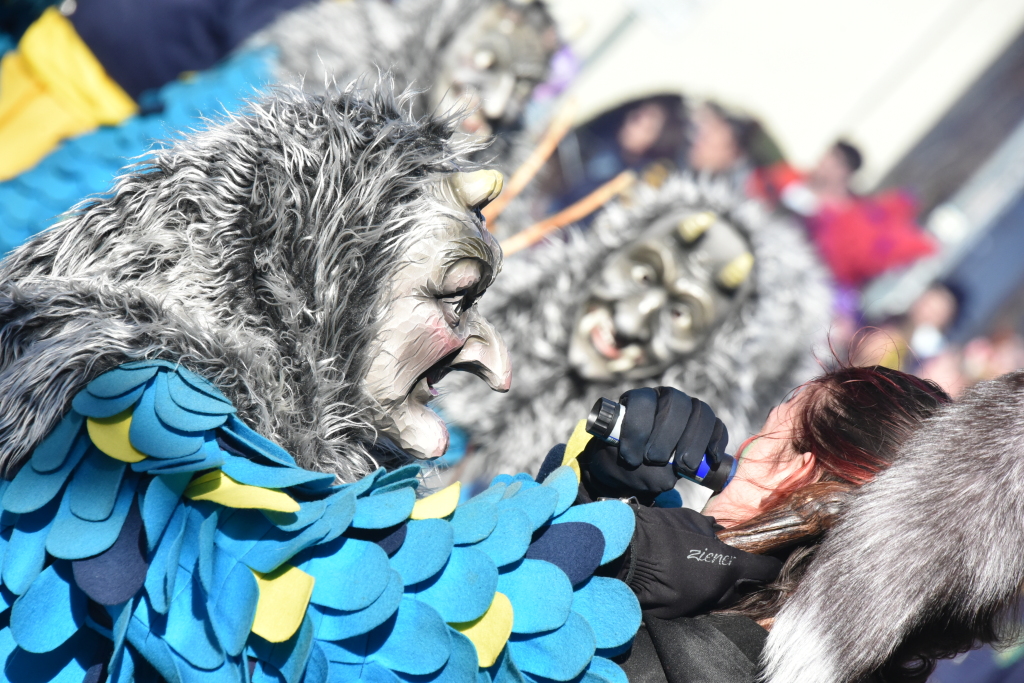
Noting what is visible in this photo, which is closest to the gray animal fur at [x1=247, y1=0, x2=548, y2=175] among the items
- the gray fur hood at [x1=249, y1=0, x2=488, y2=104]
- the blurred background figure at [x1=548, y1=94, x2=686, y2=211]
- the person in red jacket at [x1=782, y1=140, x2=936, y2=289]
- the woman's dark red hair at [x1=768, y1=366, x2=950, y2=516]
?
the gray fur hood at [x1=249, y1=0, x2=488, y2=104]

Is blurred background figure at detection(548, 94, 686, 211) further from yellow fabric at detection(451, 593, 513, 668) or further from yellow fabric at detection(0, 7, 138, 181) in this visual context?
yellow fabric at detection(451, 593, 513, 668)

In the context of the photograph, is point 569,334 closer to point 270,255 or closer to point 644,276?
point 644,276

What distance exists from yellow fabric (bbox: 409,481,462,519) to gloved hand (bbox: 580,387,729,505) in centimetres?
20

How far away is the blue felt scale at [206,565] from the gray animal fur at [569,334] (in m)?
0.96

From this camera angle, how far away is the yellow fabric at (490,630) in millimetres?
591

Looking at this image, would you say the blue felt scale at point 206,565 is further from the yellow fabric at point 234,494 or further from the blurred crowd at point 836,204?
the blurred crowd at point 836,204

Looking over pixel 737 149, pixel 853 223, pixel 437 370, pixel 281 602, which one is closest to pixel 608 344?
pixel 437 370

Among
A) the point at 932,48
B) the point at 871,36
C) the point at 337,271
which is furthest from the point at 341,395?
the point at 932,48

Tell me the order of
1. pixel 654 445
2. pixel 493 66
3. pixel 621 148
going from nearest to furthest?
pixel 654 445 → pixel 493 66 → pixel 621 148

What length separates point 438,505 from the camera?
0.63 metres

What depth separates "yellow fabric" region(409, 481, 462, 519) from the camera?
2.04 feet

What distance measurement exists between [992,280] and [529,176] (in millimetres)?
2547

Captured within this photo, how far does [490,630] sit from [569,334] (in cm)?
110

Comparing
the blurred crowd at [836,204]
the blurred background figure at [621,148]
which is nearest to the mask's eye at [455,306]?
the blurred background figure at [621,148]
